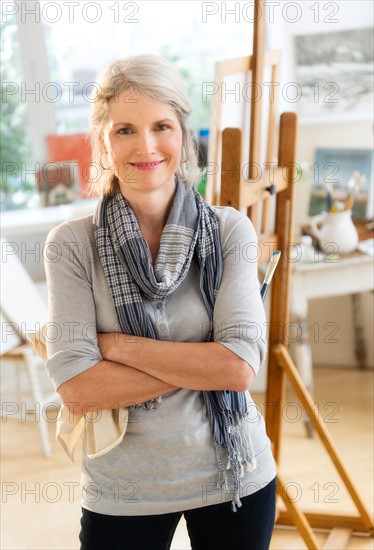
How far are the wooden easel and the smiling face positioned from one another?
1.16 ft

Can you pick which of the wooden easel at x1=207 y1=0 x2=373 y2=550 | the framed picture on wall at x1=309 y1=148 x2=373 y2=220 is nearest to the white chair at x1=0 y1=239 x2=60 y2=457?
the wooden easel at x1=207 y1=0 x2=373 y2=550

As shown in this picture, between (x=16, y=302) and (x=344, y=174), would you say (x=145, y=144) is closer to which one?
(x=16, y=302)

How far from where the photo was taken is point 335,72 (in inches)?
134

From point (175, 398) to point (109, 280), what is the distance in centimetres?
24

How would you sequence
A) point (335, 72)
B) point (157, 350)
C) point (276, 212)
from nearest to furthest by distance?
1. point (157, 350)
2. point (276, 212)
3. point (335, 72)

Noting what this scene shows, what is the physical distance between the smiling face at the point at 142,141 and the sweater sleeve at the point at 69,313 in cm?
16

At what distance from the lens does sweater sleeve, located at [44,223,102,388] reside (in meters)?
1.41

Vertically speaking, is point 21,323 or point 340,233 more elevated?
Answer: point 340,233

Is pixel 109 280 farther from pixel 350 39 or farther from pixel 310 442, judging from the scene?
pixel 350 39

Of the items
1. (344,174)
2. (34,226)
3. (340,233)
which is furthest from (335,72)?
(34,226)

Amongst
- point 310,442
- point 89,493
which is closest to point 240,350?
point 89,493

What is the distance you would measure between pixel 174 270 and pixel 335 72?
222cm

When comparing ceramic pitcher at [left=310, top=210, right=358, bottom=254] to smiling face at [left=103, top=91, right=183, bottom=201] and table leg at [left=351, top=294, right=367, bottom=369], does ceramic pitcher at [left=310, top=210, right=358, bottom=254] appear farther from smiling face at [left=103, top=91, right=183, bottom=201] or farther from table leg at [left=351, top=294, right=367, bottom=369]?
smiling face at [left=103, top=91, right=183, bottom=201]

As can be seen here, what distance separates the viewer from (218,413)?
56.5 inches
